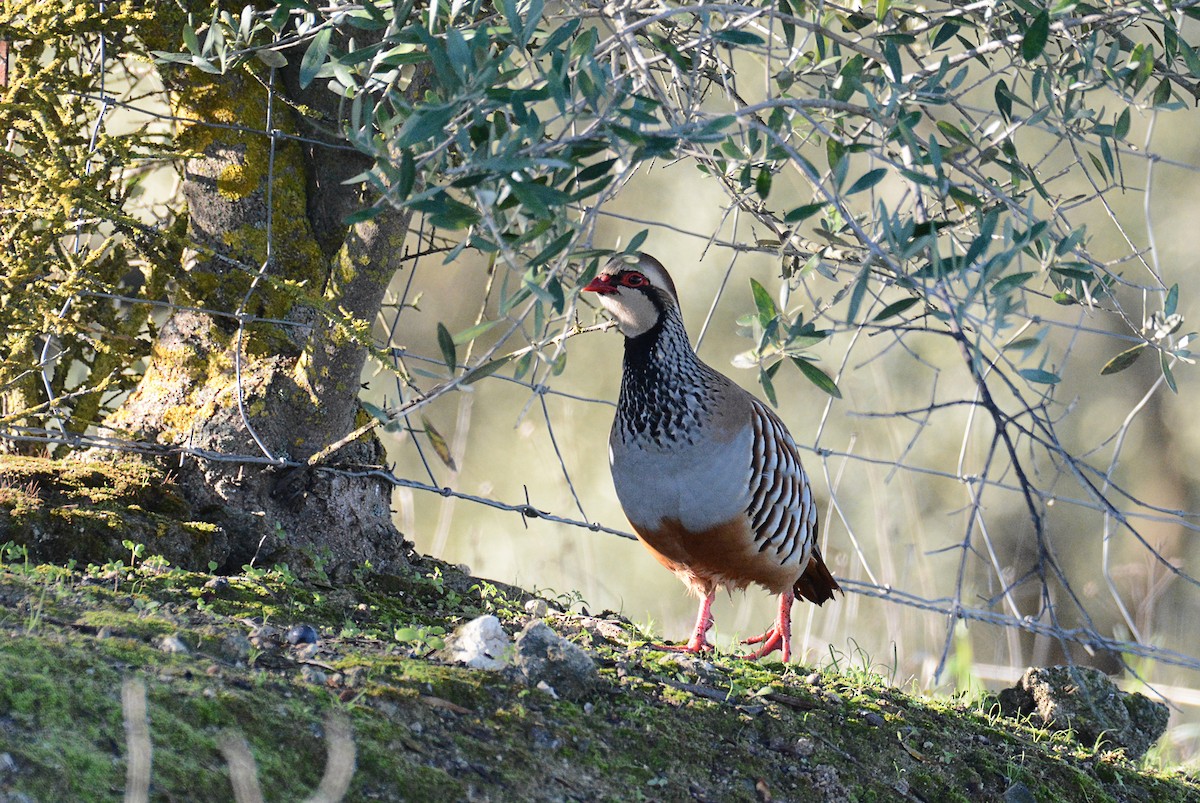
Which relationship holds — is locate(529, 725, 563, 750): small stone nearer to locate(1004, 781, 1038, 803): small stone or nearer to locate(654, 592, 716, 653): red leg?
locate(654, 592, 716, 653): red leg

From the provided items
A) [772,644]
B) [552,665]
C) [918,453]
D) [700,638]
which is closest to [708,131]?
[552,665]

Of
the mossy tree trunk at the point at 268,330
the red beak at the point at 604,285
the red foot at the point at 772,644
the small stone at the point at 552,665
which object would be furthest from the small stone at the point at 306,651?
the red foot at the point at 772,644

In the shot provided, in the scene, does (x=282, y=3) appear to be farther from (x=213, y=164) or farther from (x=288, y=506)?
(x=288, y=506)

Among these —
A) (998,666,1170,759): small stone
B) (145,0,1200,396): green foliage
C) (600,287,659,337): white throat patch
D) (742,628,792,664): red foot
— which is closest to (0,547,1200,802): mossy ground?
(998,666,1170,759): small stone

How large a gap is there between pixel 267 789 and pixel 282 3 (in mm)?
1584

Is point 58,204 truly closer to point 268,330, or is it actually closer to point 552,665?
point 268,330

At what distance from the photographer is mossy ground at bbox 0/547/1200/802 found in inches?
72.7

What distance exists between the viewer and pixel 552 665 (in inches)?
96.1

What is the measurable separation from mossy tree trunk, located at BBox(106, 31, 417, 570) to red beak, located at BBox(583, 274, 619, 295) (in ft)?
1.95

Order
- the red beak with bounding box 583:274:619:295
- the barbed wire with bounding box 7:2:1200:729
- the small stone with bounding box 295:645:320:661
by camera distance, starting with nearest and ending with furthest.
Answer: the barbed wire with bounding box 7:2:1200:729 < the small stone with bounding box 295:645:320:661 < the red beak with bounding box 583:274:619:295

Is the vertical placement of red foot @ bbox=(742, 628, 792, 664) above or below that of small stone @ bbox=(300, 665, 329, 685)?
above

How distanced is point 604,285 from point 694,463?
61 cm

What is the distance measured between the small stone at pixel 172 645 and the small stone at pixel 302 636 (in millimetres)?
232

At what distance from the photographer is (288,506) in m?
3.34
